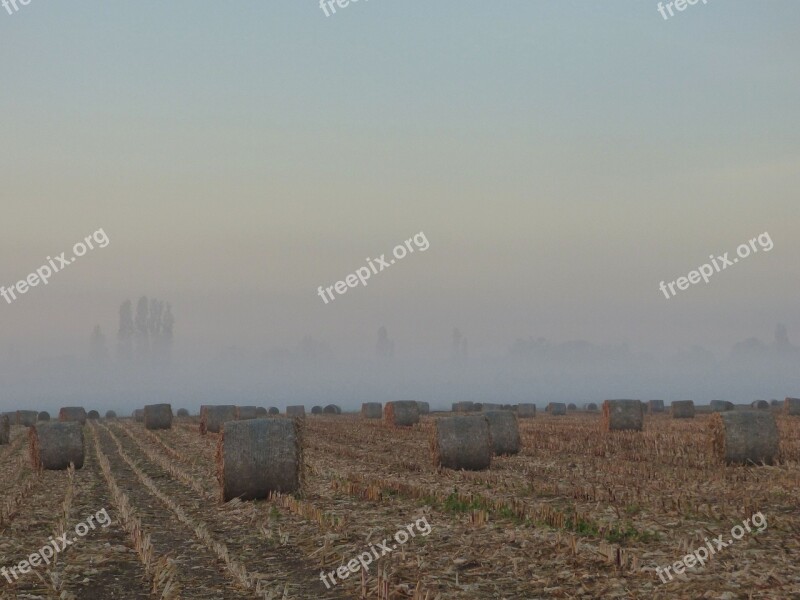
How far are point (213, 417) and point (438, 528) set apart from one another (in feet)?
85.4

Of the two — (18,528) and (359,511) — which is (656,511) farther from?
(18,528)

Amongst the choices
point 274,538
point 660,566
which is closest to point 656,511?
point 660,566

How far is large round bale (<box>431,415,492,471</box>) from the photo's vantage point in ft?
69.7

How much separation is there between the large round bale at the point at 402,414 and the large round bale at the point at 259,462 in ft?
76.0

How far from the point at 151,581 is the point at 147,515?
194 inches

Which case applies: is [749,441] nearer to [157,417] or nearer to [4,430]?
[4,430]

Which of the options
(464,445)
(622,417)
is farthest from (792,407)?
(464,445)

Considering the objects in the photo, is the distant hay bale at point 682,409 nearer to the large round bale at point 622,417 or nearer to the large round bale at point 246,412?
the large round bale at point 622,417

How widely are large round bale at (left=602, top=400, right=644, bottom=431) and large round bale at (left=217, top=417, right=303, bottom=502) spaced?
1982cm

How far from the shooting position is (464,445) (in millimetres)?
21281

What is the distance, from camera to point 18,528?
47.2ft

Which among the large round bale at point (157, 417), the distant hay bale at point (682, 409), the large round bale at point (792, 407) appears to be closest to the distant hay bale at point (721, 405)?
the distant hay bale at point (682, 409)

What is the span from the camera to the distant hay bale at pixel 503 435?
25.1 meters

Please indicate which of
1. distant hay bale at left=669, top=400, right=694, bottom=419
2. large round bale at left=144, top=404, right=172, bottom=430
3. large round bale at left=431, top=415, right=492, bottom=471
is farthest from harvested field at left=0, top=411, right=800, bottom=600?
distant hay bale at left=669, top=400, right=694, bottom=419
